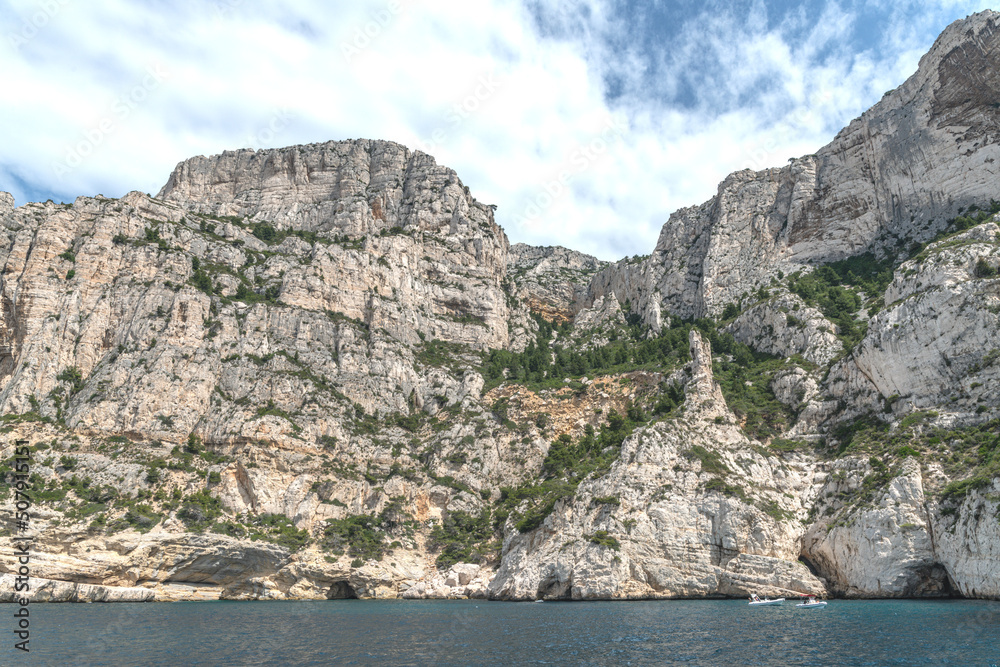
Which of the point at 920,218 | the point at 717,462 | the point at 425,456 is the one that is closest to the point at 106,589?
the point at 425,456

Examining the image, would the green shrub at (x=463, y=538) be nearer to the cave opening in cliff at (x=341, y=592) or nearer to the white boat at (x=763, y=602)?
the cave opening in cliff at (x=341, y=592)

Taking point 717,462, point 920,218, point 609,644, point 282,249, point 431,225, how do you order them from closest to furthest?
point 609,644 < point 717,462 < point 920,218 < point 282,249 < point 431,225

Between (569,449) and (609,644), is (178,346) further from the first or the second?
(609,644)

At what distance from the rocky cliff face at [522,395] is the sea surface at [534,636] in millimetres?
10395

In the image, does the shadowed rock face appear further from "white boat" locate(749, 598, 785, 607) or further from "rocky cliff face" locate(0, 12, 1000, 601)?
"white boat" locate(749, 598, 785, 607)

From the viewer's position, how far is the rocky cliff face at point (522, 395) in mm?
61344

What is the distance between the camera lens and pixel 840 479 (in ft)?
203

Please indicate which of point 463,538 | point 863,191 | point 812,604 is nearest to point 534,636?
point 812,604

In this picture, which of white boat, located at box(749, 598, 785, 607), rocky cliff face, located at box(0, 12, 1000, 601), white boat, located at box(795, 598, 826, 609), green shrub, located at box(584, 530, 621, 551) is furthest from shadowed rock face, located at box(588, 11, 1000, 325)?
white boat, located at box(795, 598, 826, 609)

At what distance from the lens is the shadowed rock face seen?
304 feet

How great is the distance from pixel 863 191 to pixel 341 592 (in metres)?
106

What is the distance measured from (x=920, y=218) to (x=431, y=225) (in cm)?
9200

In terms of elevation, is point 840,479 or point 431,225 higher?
point 431,225

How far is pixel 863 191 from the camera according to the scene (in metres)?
106
